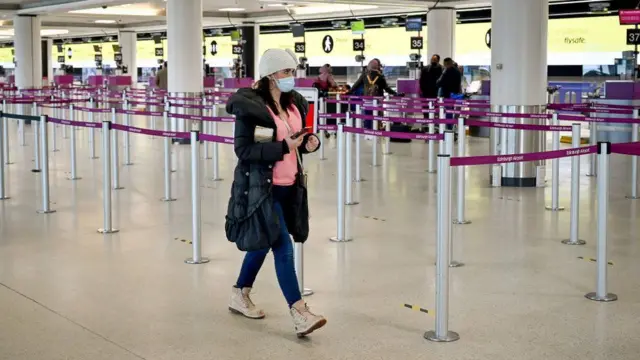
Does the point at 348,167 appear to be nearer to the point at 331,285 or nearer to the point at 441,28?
the point at 331,285

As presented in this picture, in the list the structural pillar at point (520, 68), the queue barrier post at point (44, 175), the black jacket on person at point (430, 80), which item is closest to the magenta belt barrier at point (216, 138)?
the queue barrier post at point (44, 175)

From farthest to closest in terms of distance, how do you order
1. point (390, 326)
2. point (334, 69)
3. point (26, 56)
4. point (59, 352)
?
point (334, 69)
point (26, 56)
point (390, 326)
point (59, 352)

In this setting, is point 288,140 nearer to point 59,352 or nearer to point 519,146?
point 59,352

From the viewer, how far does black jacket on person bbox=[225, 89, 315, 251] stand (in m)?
5.18

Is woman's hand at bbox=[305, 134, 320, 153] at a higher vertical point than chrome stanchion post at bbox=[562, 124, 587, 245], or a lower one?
higher

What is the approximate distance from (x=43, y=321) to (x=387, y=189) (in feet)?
22.6

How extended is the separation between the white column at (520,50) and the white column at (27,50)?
1992cm

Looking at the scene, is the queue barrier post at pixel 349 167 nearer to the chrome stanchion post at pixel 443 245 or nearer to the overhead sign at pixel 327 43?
the chrome stanchion post at pixel 443 245

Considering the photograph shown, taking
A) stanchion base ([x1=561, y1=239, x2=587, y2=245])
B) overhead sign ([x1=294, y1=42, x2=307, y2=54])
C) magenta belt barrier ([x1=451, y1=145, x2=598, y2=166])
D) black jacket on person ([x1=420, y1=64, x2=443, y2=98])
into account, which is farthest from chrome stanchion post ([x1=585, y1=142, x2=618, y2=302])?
overhead sign ([x1=294, y1=42, x2=307, y2=54])

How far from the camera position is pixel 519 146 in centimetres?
1271

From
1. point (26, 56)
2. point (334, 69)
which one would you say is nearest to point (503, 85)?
point (26, 56)

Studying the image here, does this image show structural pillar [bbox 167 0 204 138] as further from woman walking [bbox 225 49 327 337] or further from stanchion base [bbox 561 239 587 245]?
woman walking [bbox 225 49 327 337]

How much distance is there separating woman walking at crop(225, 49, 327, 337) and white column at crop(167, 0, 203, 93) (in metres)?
14.3

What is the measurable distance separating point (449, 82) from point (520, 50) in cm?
725
